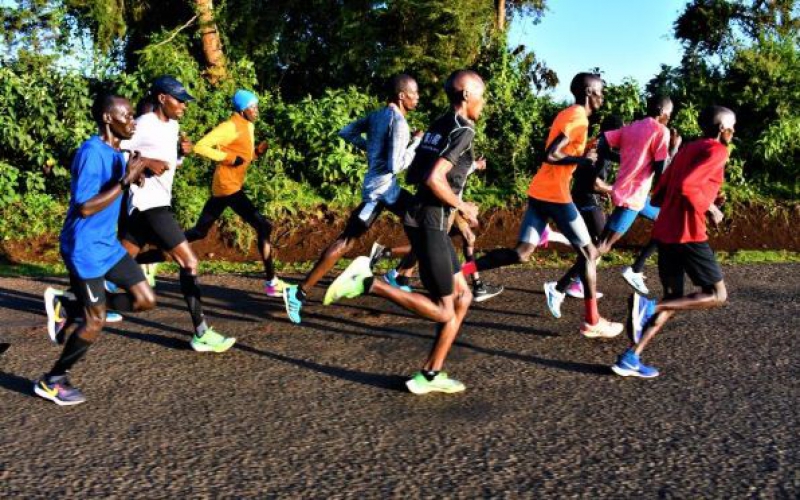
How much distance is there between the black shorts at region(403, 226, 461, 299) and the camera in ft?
15.0

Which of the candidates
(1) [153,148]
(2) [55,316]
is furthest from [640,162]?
(2) [55,316]

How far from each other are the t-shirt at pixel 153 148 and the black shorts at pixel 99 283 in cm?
108

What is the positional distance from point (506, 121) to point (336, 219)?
3370 mm

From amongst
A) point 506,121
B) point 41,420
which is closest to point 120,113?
point 41,420

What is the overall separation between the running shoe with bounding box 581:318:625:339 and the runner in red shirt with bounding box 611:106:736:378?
0.81 m

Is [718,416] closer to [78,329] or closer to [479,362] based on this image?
[479,362]

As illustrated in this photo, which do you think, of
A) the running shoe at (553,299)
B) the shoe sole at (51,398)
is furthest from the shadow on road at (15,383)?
the running shoe at (553,299)

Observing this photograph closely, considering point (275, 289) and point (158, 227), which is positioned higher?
point (158, 227)

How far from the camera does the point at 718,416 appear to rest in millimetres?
4242

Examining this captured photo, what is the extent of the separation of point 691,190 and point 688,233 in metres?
0.30

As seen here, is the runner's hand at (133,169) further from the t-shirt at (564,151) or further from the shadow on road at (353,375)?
the t-shirt at (564,151)

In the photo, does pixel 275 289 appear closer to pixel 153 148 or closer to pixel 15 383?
pixel 153 148

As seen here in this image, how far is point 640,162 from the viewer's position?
7133 millimetres

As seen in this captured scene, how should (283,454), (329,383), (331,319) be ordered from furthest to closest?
(331,319) < (329,383) < (283,454)
